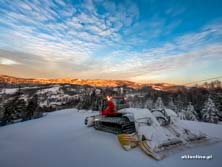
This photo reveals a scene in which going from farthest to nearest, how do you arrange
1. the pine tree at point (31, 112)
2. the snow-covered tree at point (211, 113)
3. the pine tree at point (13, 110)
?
the snow-covered tree at point (211, 113)
the pine tree at point (31, 112)
the pine tree at point (13, 110)

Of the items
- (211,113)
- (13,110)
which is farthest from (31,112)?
(211,113)

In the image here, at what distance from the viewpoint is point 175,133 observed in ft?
15.2

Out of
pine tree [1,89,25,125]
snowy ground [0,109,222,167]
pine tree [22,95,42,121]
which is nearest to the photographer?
snowy ground [0,109,222,167]

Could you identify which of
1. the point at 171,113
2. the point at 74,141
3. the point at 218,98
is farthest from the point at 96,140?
the point at 218,98

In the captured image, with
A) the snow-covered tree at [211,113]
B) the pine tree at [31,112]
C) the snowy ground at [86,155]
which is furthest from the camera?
the snow-covered tree at [211,113]

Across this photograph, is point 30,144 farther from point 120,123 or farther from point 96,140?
point 120,123

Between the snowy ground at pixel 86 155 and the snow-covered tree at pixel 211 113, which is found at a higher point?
the snowy ground at pixel 86 155

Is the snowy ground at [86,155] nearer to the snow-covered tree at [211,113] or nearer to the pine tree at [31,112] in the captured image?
the pine tree at [31,112]

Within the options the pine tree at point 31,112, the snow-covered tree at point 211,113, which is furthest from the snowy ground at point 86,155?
the snow-covered tree at point 211,113

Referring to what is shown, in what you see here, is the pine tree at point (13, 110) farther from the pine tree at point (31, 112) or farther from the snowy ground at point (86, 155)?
the snowy ground at point (86, 155)

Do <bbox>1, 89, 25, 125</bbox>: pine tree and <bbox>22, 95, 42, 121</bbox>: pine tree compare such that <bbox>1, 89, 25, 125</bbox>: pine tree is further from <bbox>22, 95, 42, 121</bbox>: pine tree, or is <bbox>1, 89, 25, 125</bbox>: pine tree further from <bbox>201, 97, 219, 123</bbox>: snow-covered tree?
<bbox>201, 97, 219, 123</bbox>: snow-covered tree

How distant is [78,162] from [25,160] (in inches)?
57.3

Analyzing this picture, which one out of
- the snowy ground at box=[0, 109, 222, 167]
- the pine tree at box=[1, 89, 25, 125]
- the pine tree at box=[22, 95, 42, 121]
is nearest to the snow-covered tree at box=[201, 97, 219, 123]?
the snowy ground at box=[0, 109, 222, 167]

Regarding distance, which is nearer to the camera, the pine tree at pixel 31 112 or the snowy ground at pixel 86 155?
the snowy ground at pixel 86 155
